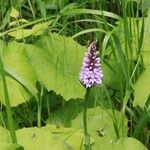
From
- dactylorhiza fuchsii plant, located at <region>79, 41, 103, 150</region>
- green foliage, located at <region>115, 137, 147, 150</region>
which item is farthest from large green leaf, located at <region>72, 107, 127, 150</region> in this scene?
dactylorhiza fuchsii plant, located at <region>79, 41, 103, 150</region>

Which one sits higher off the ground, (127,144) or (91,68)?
(91,68)

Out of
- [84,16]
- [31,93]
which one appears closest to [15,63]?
[31,93]

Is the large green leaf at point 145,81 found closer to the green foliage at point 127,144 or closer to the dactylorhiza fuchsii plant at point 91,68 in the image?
the green foliage at point 127,144

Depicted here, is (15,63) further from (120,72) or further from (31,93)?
(120,72)

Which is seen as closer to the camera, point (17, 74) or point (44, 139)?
point (44, 139)

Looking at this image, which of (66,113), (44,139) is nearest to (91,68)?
(44,139)

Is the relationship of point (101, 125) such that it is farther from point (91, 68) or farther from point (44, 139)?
point (91, 68)

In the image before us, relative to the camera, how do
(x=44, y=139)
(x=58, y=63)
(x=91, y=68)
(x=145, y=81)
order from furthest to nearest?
(x=58, y=63), (x=145, y=81), (x=44, y=139), (x=91, y=68)

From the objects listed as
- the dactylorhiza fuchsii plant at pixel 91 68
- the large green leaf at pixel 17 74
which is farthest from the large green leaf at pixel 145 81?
the dactylorhiza fuchsii plant at pixel 91 68
